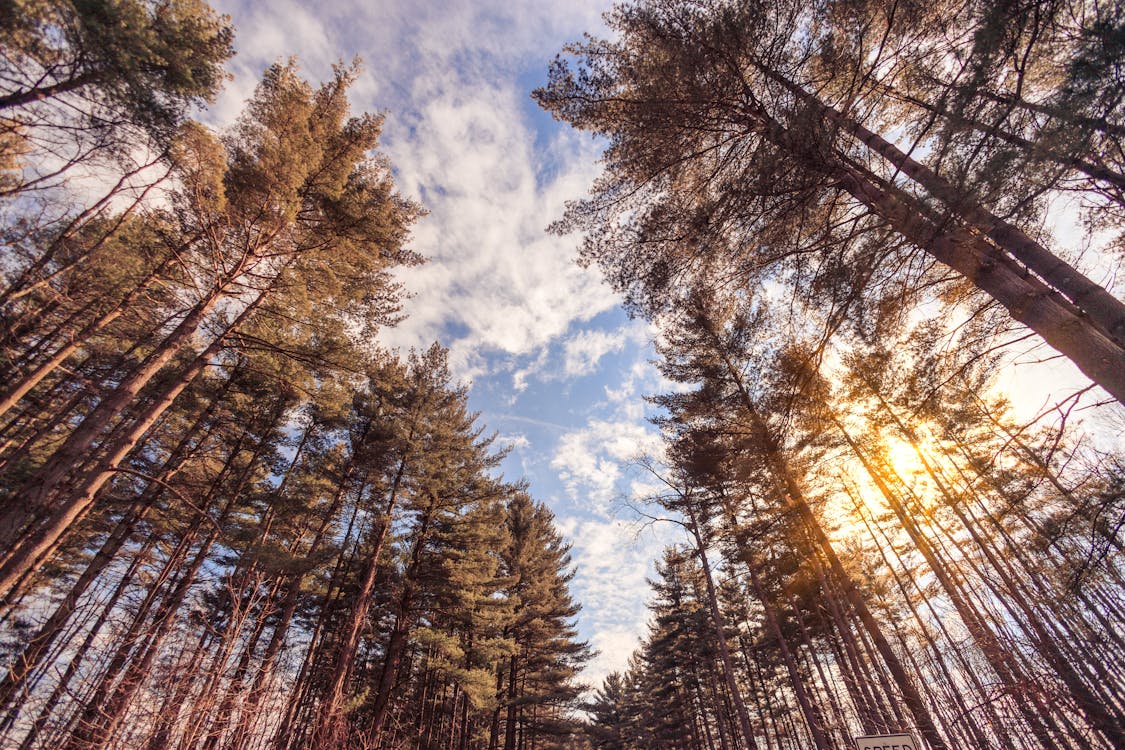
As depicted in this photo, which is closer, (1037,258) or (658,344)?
(1037,258)

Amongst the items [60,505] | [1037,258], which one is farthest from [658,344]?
[60,505]

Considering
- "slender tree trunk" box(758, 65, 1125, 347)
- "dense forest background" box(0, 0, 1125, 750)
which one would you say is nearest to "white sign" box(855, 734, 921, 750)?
"dense forest background" box(0, 0, 1125, 750)

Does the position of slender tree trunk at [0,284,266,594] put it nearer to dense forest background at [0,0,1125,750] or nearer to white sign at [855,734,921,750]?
dense forest background at [0,0,1125,750]

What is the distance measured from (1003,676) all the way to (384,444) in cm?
1488

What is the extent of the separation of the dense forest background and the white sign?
6.72 ft

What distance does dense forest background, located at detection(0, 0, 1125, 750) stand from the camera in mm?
3480

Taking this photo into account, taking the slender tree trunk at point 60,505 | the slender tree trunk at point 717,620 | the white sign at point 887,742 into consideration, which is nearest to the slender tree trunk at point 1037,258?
the white sign at point 887,742

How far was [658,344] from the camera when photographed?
11539 millimetres

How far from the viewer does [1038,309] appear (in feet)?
10.2

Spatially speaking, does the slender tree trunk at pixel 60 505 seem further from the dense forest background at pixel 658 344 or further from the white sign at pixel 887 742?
the white sign at pixel 887 742

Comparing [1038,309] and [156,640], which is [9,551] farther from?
[1038,309]

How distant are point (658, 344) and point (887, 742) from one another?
8.99 metres

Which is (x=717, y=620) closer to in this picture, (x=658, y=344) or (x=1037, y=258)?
(x=658, y=344)

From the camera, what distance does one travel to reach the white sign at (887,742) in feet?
12.2
